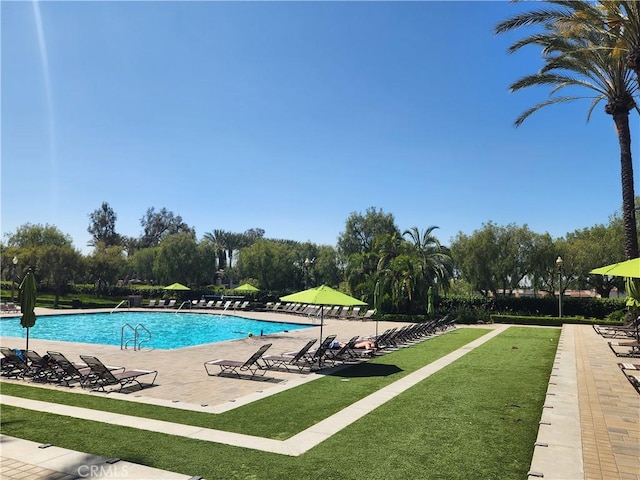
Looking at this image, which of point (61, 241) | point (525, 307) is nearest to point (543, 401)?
point (525, 307)

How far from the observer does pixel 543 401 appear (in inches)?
358

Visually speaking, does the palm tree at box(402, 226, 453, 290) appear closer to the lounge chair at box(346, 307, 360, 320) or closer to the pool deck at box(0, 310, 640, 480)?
the lounge chair at box(346, 307, 360, 320)

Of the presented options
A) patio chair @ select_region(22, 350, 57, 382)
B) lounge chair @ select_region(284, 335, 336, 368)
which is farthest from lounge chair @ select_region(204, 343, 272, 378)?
patio chair @ select_region(22, 350, 57, 382)

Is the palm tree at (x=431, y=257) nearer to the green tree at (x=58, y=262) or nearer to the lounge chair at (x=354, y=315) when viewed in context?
the lounge chair at (x=354, y=315)

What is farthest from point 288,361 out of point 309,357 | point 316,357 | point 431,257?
point 431,257

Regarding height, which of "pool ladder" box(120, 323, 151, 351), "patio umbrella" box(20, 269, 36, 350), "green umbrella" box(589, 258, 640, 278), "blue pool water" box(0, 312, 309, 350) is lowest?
"blue pool water" box(0, 312, 309, 350)

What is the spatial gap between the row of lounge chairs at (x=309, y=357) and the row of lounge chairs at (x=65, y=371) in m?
2.03

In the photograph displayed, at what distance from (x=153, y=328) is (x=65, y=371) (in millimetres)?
19866

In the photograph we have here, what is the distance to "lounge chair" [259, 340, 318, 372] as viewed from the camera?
12.9m

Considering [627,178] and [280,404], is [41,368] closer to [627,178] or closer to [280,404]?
[280,404]

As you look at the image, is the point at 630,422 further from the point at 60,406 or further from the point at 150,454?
the point at 60,406

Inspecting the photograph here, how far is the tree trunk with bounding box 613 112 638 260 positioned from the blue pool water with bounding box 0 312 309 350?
16606 millimetres

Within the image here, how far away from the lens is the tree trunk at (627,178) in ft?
61.3

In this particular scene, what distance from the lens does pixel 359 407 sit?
8688mm
